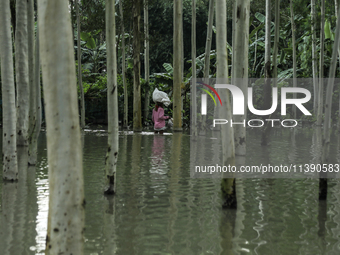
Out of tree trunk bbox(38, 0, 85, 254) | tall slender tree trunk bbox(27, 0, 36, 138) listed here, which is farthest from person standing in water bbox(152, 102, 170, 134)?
tree trunk bbox(38, 0, 85, 254)

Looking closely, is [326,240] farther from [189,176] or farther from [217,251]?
[189,176]

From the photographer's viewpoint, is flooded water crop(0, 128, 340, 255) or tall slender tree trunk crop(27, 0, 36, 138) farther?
tall slender tree trunk crop(27, 0, 36, 138)

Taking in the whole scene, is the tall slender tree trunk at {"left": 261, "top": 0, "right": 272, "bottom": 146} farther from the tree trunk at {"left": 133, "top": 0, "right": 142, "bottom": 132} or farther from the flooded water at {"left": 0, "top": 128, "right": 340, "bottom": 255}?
the tree trunk at {"left": 133, "top": 0, "right": 142, "bottom": 132}

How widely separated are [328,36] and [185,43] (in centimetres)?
1542

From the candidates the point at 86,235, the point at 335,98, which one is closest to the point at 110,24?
the point at 86,235

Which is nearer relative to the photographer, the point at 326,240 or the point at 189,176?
the point at 326,240

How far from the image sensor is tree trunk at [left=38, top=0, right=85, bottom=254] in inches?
140

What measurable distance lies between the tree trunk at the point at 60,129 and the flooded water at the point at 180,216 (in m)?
1.44

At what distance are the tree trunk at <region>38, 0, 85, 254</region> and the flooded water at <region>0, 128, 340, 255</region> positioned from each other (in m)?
1.44

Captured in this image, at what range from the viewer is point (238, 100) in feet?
36.0

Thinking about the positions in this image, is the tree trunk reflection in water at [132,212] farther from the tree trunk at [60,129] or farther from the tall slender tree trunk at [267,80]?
the tall slender tree trunk at [267,80]

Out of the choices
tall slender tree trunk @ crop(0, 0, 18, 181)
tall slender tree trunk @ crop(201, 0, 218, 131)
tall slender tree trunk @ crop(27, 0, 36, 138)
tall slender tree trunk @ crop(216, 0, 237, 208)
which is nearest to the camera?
tall slender tree trunk @ crop(216, 0, 237, 208)

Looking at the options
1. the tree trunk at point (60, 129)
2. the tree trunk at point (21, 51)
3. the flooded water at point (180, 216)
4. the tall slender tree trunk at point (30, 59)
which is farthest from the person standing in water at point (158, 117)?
the tree trunk at point (60, 129)

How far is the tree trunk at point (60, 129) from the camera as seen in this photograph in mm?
3547
